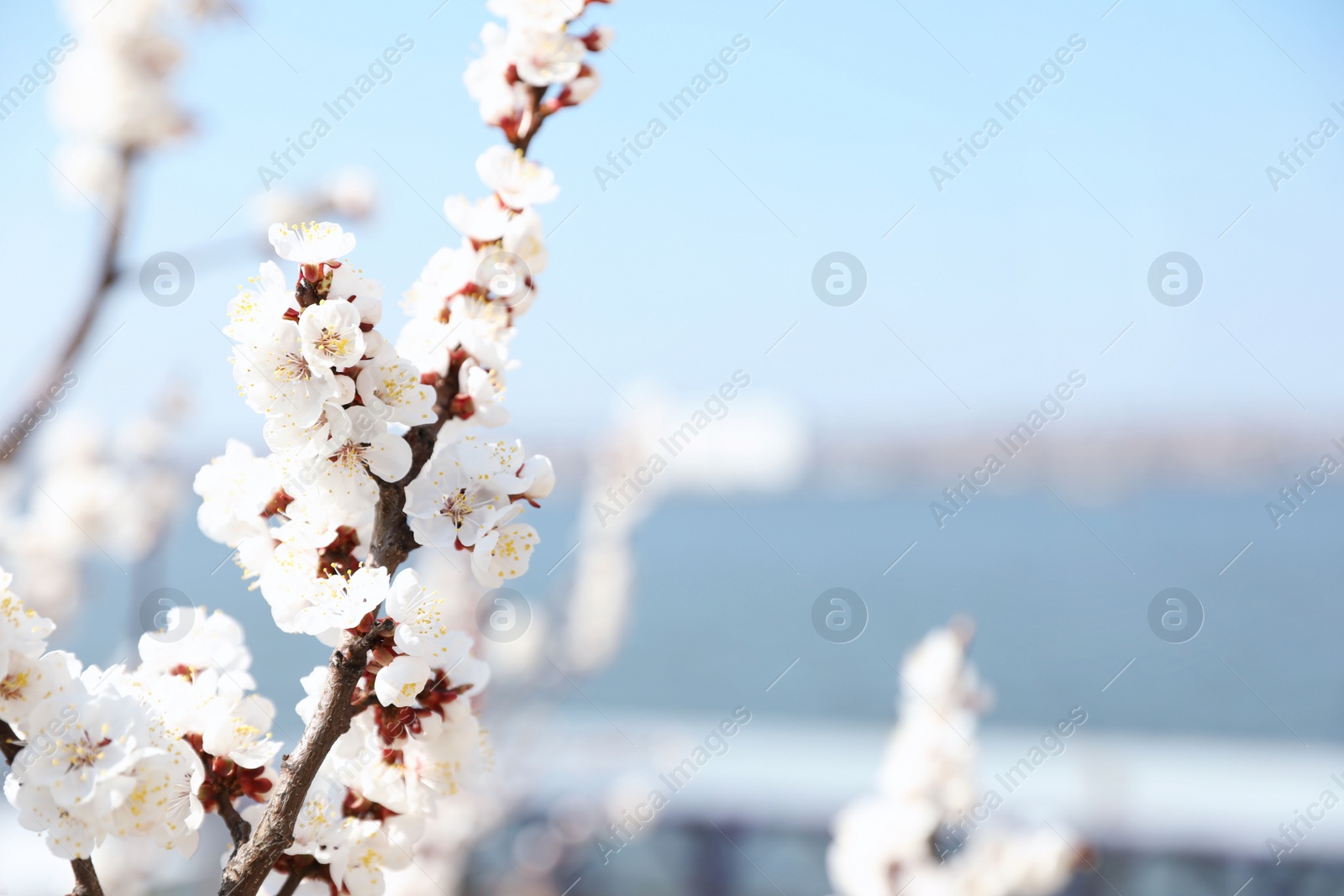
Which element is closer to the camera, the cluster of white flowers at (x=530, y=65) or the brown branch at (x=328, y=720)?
the brown branch at (x=328, y=720)

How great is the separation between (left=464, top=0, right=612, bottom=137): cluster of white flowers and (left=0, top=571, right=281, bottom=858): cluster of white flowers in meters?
0.65

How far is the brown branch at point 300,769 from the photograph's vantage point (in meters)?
0.71

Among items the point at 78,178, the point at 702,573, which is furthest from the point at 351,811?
the point at 702,573

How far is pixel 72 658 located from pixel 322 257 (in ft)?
1.32

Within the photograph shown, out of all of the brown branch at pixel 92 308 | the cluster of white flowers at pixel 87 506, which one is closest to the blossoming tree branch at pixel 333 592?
the brown branch at pixel 92 308

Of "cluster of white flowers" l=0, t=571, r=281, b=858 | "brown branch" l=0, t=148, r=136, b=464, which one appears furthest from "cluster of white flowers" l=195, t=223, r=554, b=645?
"brown branch" l=0, t=148, r=136, b=464

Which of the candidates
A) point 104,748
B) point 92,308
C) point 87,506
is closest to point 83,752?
point 104,748

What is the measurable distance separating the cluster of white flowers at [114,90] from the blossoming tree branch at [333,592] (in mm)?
1410

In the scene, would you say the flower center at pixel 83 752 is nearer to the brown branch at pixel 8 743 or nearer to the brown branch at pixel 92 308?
the brown branch at pixel 8 743

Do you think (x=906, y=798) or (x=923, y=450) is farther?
(x=923, y=450)

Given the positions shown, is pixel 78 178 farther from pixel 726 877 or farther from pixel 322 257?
pixel 726 877

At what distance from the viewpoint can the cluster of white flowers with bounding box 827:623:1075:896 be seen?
6.32 feet

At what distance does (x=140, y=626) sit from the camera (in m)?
1.92

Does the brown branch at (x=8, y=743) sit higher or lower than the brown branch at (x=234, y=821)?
higher
